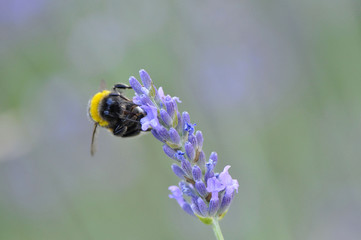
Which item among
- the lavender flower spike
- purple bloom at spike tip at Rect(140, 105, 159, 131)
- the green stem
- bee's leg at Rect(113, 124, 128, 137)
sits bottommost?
the green stem

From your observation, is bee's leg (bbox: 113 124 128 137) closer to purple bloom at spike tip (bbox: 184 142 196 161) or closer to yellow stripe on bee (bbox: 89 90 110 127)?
yellow stripe on bee (bbox: 89 90 110 127)

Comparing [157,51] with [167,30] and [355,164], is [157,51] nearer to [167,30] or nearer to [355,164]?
[167,30]

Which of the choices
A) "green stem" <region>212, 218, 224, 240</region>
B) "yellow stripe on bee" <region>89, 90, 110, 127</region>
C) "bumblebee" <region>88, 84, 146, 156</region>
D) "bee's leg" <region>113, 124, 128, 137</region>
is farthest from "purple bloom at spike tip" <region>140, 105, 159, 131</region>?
"yellow stripe on bee" <region>89, 90, 110, 127</region>

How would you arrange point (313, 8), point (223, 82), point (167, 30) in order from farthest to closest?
point (223, 82) → point (167, 30) → point (313, 8)

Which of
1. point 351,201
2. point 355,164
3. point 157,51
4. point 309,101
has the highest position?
point 157,51

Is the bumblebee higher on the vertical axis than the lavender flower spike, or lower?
higher

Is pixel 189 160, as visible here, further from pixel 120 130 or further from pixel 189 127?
pixel 120 130

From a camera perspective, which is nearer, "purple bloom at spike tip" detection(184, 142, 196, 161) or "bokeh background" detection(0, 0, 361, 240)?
"purple bloom at spike tip" detection(184, 142, 196, 161)

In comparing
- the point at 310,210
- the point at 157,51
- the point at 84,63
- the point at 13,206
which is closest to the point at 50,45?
the point at 84,63
